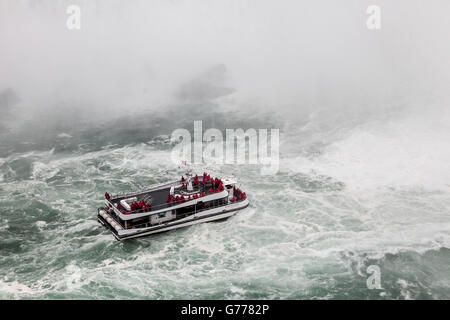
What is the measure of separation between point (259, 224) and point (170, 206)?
13.5m

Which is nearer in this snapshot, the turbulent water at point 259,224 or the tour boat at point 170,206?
the turbulent water at point 259,224

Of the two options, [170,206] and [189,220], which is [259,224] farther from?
[170,206]

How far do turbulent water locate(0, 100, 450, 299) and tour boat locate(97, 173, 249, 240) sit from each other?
5.00 feet

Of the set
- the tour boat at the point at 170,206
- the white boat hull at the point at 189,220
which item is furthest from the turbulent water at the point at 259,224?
the tour boat at the point at 170,206

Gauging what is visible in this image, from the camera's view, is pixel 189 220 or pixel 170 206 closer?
pixel 170 206

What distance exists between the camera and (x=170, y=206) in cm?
A: 7494

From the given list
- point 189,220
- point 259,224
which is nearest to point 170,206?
point 189,220

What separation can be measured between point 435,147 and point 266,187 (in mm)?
36844

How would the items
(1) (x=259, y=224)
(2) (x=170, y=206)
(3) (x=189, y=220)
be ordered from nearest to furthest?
(2) (x=170, y=206), (3) (x=189, y=220), (1) (x=259, y=224)

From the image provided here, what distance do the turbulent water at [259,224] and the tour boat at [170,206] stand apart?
1.52m

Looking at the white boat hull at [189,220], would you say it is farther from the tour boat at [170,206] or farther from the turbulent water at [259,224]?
the turbulent water at [259,224]

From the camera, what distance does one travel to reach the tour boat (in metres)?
72.8

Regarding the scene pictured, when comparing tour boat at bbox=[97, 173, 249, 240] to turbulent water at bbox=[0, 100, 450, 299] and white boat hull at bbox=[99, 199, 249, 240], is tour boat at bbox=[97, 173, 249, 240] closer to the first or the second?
white boat hull at bbox=[99, 199, 249, 240]

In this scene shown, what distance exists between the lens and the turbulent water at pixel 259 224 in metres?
62.7
